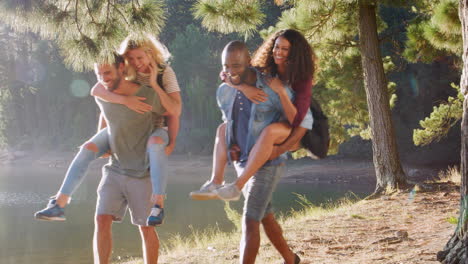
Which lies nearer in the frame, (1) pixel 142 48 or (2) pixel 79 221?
(1) pixel 142 48

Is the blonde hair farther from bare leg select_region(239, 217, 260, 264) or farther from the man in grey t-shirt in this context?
bare leg select_region(239, 217, 260, 264)

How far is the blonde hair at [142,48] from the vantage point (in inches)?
131

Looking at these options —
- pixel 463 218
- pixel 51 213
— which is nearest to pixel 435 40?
pixel 463 218

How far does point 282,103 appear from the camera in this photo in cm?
293

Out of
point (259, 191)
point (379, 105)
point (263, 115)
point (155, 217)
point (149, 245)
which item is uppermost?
point (379, 105)

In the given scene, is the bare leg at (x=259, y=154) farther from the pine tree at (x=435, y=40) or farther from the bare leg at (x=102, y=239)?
the pine tree at (x=435, y=40)

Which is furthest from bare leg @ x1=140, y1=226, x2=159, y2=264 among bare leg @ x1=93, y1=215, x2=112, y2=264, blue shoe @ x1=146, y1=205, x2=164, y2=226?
blue shoe @ x1=146, y1=205, x2=164, y2=226

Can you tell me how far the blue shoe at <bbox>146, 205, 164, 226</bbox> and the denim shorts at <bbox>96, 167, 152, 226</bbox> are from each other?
22cm

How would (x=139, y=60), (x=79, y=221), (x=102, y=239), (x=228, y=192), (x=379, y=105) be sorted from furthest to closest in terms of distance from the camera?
(x=79, y=221), (x=379, y=105), (x=139, y=60), (x=102, y=239), (x=228, y=192)

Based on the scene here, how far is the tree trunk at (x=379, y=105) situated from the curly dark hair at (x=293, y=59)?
5298 millimetres

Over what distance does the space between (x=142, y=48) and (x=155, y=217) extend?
988 mm

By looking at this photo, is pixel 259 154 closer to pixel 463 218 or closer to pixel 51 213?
pixel 51 213

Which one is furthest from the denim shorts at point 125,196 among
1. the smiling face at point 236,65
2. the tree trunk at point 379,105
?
the tree trunk at point 379,105

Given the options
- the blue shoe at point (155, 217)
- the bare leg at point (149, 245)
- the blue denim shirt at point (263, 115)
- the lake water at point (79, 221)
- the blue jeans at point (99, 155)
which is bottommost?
the lake water at point (79, 221)
